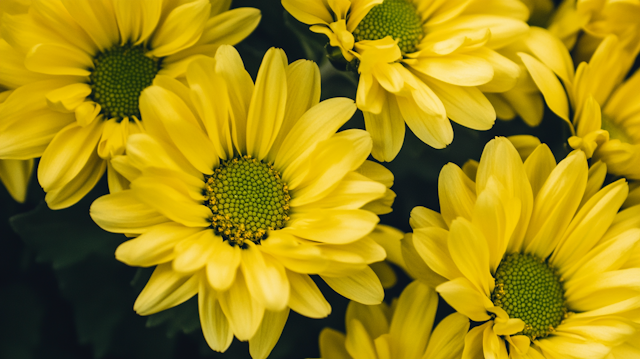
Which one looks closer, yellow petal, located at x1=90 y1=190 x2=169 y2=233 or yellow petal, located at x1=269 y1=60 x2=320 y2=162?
yellow petal, located at x1=90 y1=190 x2=169 y2=233

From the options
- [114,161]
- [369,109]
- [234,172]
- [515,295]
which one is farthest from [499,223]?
[114,161]

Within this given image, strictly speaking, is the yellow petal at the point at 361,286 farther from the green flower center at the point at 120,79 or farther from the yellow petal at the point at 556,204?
the green flower center at the point at 120,79

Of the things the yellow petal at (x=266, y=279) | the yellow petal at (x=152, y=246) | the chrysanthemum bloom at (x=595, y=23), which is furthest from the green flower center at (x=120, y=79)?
the chrysanthemum bloom at (x=595, y=23)

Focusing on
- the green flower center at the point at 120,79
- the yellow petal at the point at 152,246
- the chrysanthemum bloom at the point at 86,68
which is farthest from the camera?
the green flower center at the point at 120,79

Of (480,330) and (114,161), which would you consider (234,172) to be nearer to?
(114,161)

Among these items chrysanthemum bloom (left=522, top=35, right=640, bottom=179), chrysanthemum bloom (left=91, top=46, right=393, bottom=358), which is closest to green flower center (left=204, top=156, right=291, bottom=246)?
chrysanthemum bloom (left=91, top=46, right=393, bottom=358)

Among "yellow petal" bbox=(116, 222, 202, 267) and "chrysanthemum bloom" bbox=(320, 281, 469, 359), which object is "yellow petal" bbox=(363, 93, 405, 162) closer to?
"chrysanthemum bloom" bbox=(320, 281, 469, 359)

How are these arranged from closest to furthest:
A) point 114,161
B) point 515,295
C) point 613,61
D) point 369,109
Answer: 1. point 114,161
2. point 369,109
3. point 515,295
4. point 613,61
